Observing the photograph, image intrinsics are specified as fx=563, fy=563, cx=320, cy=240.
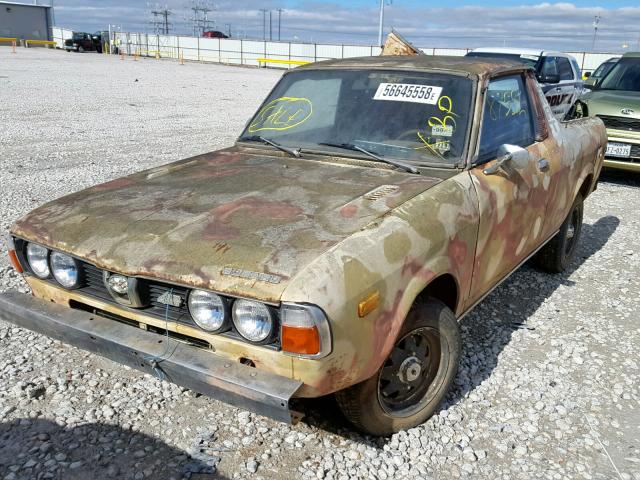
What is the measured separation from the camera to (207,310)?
7.45 ft

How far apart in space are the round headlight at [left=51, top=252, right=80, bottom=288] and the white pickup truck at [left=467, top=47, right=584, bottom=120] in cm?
931

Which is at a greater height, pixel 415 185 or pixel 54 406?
pixel 415 185

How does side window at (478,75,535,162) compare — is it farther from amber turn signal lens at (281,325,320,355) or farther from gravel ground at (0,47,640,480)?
amber turn signal lens at (281,325,320,355)

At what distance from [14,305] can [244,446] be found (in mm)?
1302

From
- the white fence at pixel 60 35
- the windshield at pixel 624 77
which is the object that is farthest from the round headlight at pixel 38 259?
the white fence at pixel 60 35

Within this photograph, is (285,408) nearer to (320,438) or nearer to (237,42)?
(320,438)

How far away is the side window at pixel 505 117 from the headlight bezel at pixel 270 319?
170 centimetres

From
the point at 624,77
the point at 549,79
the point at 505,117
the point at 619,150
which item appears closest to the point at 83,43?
the point at 549,79

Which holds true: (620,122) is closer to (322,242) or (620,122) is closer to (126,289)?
(322,242)

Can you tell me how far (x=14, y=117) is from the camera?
→ 40.8ft

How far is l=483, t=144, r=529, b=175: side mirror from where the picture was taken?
3125mm

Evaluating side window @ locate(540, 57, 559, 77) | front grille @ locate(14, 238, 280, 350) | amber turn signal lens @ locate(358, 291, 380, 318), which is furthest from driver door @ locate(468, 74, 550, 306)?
side window @ locate(540, 57, 559, 77)

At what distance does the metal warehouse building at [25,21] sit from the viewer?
5219 cm

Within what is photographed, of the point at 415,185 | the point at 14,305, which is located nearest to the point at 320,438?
the point at 415,185
